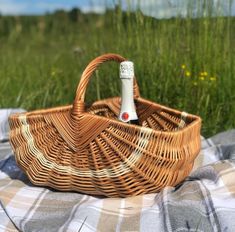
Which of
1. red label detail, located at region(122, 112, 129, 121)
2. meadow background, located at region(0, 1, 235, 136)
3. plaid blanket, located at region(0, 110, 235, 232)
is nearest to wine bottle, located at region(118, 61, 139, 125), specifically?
red label detail, located at region(122, 112, 129, 121)

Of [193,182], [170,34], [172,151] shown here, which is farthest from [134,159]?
[170,34]

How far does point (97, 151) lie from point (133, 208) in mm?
156

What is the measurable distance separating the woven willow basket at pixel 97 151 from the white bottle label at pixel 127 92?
64 mm

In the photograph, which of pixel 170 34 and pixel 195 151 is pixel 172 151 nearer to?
pixel 195 151

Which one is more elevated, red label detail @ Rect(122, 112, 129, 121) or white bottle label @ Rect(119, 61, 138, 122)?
white bottle label @ Rect(119, 61, 138, 122)

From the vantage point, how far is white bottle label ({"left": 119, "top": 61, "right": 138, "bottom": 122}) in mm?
1399

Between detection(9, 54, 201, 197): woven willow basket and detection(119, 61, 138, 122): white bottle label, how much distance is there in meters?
0.06

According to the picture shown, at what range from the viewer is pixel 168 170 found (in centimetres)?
135

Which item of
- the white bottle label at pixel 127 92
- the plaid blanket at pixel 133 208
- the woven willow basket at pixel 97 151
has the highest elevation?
the white bottle label at pixel 127 92

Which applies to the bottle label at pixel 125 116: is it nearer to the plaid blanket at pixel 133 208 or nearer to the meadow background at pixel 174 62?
the plaid blanket at pixel 133 208

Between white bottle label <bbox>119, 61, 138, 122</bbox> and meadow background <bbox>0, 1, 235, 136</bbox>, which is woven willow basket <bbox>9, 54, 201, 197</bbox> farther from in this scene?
meadow background <bbox>0, 1, 235, 136</bbox>

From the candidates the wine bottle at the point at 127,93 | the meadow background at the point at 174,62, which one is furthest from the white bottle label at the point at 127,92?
the meadow background at the point at 174,62

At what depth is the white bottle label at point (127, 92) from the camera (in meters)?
1.40

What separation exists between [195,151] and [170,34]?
950mm
